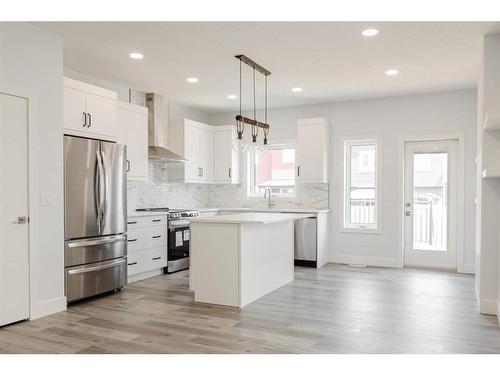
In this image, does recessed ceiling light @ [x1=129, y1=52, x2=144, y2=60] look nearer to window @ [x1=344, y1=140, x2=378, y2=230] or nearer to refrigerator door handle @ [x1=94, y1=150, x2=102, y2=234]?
refrigerator door handle @ [x1=94, y1=150, x2=102, y2=234]

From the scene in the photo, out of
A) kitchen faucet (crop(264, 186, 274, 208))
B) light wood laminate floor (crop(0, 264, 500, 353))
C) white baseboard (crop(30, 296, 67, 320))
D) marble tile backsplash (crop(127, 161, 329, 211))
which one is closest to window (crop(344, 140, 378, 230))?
marble tile backsplash (crop(127, 161, 329, 211))

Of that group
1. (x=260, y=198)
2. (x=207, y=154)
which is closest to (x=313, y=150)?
(x=260, y=198)

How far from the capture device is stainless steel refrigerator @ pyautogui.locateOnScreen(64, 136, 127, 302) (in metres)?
4.19

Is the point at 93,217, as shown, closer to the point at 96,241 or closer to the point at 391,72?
the point at 96,241

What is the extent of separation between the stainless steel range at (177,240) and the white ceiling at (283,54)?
1.81 m

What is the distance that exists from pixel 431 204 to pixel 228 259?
146 inches

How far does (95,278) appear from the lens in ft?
14.6

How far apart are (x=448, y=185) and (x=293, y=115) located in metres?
2.72

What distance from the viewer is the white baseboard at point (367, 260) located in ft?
21.5

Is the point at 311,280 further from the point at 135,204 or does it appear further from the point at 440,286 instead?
the point at 135,204

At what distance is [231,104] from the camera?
721 centimetres

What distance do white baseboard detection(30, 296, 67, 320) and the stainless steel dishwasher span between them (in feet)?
11.7
